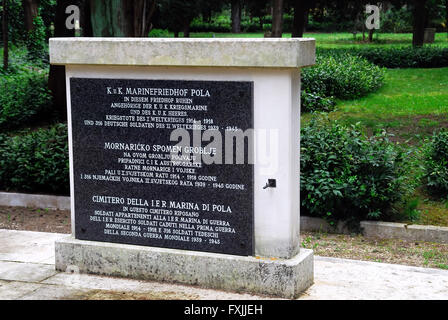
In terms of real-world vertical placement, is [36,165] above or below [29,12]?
below

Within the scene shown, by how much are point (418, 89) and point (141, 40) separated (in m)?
12.6

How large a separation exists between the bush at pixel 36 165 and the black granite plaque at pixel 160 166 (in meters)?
3.66

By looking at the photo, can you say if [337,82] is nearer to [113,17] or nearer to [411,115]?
[411,115]

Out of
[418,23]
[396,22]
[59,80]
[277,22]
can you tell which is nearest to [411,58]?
[277,22]

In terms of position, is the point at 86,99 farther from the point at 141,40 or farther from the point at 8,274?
the point at 8,274

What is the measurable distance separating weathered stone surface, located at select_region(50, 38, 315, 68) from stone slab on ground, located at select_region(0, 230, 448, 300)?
1.94 meters

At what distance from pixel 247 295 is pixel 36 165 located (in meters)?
5.31

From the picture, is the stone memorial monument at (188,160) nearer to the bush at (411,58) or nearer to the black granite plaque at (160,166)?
the black granite plaque at (160,166)

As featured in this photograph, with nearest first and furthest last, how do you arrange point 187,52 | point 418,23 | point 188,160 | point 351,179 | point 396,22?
point 187,52 < point 188,160 < point 351,179 < point 418,23 < point 396,22

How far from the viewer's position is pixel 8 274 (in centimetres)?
604

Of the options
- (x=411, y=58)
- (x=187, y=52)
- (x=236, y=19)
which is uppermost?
(x=236, y=19)

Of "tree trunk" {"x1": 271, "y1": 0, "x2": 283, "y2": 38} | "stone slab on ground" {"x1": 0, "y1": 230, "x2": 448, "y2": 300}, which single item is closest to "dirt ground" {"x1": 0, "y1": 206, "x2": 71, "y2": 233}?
"stone slab on ground" {"x1": 0, "y1": 230, "x2": 448, "y2": 300}

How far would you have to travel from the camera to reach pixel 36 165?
963cm

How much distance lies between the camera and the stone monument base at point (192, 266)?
5.34 metres
